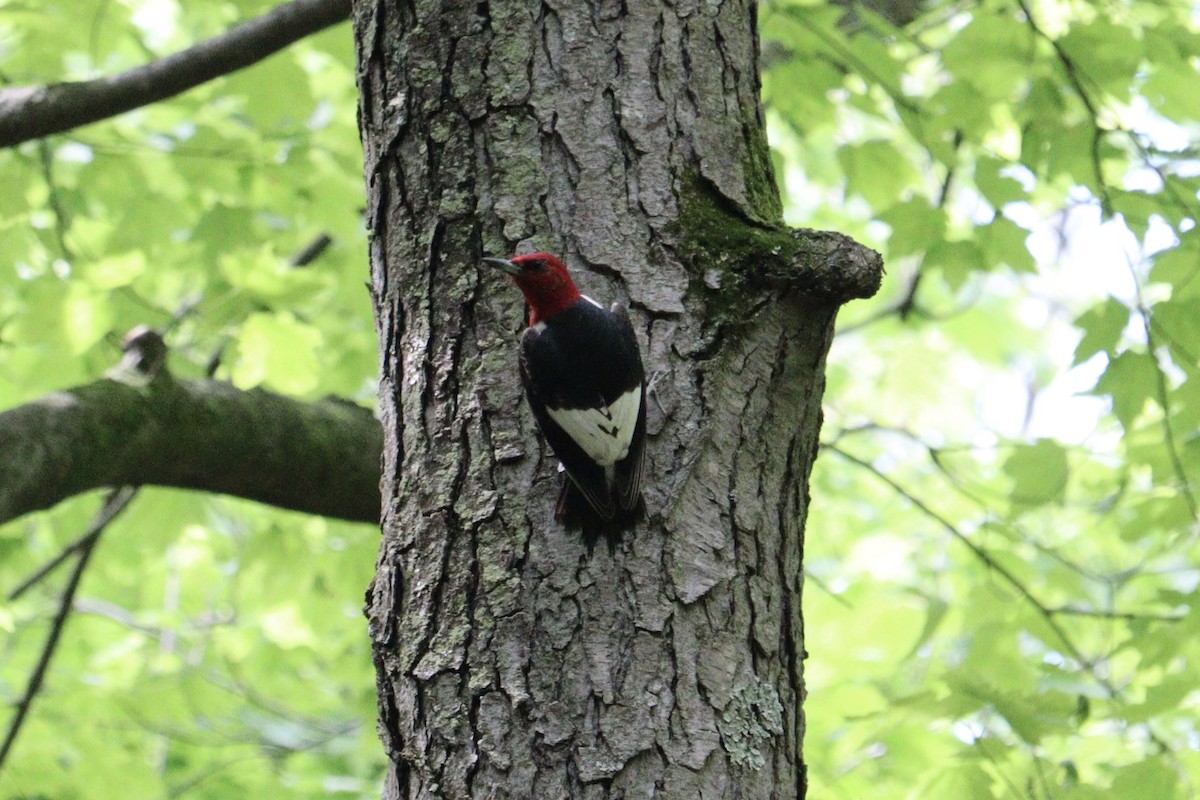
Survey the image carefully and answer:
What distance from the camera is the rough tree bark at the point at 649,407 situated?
1.38 m

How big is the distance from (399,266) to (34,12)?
2.33 m

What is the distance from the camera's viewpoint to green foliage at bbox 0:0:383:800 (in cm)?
317

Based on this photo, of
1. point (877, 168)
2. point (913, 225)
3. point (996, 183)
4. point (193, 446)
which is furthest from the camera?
point (877, 168)

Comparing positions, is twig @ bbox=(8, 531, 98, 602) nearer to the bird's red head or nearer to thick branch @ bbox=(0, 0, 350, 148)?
thick branch @ bbox=(0, 0, 350, 148)

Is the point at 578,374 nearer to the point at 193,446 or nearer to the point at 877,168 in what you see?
the point at 193,446

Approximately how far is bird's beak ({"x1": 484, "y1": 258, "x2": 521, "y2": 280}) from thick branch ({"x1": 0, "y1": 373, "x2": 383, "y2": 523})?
4.11 ft

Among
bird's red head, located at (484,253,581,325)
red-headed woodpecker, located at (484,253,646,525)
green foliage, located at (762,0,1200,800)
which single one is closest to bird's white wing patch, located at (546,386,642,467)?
red-headed woodpecker, located at (484,253,646,525)

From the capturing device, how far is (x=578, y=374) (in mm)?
1565

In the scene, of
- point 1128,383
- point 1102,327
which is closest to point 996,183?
point 1102,327

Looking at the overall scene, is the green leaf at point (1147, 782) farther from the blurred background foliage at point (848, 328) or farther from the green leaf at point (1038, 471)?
the green leaf at point (1038, 471)

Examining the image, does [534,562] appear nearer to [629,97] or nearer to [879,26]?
[629,97]

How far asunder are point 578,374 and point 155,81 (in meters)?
1.44

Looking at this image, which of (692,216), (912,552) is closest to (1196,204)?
(692,216)

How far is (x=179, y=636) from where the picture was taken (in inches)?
181
